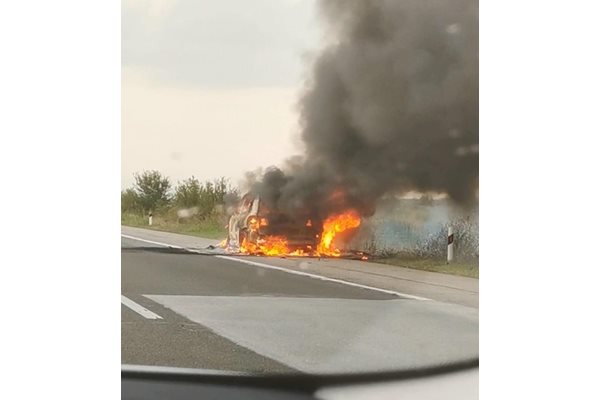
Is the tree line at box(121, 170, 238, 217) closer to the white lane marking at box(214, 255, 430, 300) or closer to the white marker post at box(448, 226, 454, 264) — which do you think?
the white lane marking at box(214, 255, 430, 300)

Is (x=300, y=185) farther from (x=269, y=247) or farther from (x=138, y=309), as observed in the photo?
(x=138, y=309)

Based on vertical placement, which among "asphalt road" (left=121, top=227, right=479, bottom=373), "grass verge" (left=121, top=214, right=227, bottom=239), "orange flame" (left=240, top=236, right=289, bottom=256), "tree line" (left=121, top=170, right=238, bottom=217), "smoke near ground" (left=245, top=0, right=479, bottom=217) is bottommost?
"asphalt road" (left=121, top=227, right=479, bottom=373)

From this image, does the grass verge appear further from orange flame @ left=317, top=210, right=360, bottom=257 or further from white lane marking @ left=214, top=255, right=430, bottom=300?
orange flame @ left=317, top=210, right=360, bottom=257

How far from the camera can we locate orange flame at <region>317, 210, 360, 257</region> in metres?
2.34

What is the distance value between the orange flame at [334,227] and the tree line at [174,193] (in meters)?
0.26

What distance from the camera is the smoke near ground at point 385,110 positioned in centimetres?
229

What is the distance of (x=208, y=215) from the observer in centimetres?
232

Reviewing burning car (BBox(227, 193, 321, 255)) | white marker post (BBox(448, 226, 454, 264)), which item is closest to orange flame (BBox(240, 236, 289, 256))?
burning car (BBox(227, 193, 321, 255))

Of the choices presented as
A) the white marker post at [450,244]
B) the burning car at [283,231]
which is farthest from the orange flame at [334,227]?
the white marker post at [450,244]

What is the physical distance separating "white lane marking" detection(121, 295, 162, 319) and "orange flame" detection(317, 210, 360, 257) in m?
0.47

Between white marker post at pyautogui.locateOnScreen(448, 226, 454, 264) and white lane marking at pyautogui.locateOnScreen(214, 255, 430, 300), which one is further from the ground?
white marker post at pyautogui.locateOnScreen(448, 226, 454, 264)

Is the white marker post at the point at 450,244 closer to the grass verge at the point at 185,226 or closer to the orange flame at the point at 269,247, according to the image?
the orange flame at the point at 269,247
